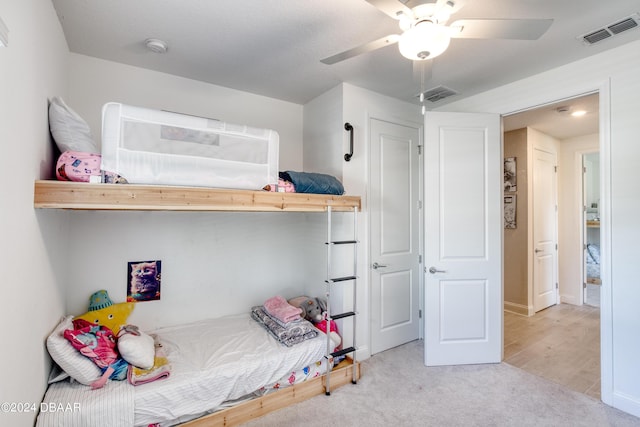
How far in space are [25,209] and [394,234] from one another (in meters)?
2.81

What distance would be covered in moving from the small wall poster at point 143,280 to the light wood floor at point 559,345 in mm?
3385

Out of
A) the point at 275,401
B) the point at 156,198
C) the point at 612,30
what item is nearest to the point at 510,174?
the point at 612,30

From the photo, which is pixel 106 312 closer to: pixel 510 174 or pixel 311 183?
pixel 311 183

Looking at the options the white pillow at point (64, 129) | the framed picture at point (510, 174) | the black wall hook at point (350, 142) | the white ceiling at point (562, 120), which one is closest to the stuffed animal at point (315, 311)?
the black wall hook at point (350, 142)

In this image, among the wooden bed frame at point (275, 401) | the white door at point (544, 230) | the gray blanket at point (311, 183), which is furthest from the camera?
the white door at point (544, 230)

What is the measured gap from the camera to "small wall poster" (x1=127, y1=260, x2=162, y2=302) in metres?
2.50

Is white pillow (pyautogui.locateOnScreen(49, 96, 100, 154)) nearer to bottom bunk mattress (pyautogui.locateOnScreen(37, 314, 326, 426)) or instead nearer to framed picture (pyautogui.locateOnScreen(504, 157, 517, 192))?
bottom bunk mattress (pyautogui.locateOnScreen(37, 314, 326, 426))

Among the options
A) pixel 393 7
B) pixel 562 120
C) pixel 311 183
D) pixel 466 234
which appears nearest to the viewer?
pixel 393 7

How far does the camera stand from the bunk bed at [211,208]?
4.99 ft

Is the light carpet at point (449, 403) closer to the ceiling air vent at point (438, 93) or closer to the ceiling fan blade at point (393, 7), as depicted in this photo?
the ceiling fan blade at point (393, 7)

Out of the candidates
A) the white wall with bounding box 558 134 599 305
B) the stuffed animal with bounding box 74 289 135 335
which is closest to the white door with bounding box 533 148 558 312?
the white wall with bounding box 558 134 599 305

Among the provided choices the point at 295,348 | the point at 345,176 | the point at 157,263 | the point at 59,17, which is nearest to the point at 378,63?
A: the point at 345,176

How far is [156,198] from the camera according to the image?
167 centimetres

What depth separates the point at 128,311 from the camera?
92.8 inches
